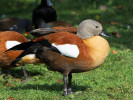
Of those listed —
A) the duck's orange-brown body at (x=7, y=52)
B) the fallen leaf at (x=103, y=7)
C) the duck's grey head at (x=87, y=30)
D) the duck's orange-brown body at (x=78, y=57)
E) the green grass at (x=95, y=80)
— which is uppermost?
the duck's grey head at (x=87, y=30)

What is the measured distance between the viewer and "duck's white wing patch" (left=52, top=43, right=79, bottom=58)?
4.80m

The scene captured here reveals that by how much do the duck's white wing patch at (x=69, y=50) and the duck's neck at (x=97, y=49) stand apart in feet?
0.78

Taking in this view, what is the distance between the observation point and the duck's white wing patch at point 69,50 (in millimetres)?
4798

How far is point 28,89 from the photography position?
564cm

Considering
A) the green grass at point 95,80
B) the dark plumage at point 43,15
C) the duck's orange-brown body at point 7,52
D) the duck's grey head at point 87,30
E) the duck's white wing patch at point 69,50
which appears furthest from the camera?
the dark plumage at point 43,15

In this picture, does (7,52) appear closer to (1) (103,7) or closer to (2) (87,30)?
(2) (87,30)

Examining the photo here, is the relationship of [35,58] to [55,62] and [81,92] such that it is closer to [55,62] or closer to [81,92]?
[55,62]

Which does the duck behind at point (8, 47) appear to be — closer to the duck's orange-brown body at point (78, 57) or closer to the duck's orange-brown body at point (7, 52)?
the duck's orange-brown body at point (7, 52)

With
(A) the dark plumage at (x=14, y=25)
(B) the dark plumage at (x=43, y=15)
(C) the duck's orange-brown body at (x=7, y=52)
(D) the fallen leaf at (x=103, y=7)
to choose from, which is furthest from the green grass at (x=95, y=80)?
(A) the dark plumage at (x=14, y=25)

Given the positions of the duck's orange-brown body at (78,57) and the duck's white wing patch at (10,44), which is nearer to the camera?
the duck's orange-brown body at (78,57)

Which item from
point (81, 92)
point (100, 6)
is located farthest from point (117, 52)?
point (100, 6)

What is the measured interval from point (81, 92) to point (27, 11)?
8103 millimetres

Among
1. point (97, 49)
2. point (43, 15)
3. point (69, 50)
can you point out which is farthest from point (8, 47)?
point (43, 15)

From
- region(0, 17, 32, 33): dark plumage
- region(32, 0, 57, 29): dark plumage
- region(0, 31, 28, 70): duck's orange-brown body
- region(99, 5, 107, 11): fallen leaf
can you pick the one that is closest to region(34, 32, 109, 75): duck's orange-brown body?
region(0, 31, 28, 70): duck's orange-brown body
